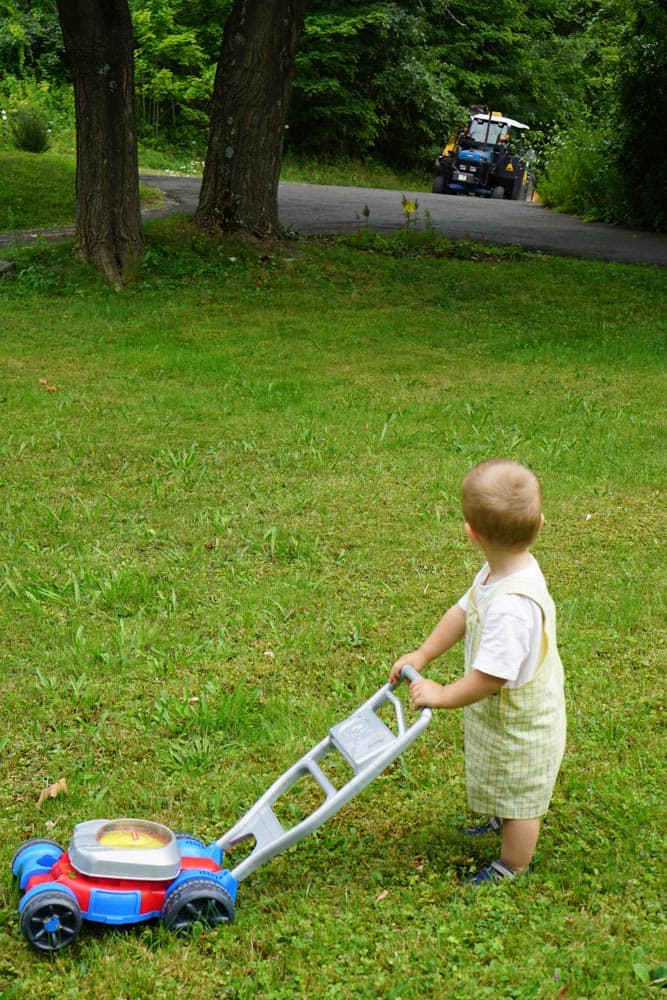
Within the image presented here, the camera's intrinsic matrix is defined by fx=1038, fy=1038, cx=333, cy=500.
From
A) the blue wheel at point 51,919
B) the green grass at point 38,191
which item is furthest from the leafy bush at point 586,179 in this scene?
the blue wheel at point 51,919

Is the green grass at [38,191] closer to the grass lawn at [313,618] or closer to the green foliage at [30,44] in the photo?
the grass lawn at [313,618]

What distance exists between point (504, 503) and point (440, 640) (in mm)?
507

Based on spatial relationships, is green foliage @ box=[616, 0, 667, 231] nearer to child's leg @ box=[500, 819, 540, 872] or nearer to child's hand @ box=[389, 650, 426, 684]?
child's hand @ box=[389, 650, 426, 684]

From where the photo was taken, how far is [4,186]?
16.0 m

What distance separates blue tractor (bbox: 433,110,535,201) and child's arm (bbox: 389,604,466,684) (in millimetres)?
25198

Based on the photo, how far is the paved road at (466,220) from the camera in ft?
48.5

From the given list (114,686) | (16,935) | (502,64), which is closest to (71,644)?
(114,686)

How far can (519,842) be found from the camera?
9.26ft

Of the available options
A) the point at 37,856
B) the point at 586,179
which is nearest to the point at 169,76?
the point at 586,179

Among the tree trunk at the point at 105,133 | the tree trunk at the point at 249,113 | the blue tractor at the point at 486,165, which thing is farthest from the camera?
the blue tractor at the point at 486,165

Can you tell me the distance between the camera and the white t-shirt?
2590 millimetres

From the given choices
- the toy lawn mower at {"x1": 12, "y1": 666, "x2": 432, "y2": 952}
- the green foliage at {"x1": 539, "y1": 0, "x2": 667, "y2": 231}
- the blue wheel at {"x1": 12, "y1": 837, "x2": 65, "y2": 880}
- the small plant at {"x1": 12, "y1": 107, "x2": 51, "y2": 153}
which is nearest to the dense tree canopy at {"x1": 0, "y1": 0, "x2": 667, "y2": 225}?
the green foliage at {"x1": 539, "y1": 0, "x2": 667, "y2": 231}

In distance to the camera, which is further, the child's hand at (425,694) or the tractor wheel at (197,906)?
the child's hand at (425,694)

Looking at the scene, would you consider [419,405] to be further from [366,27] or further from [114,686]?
[366,27]
